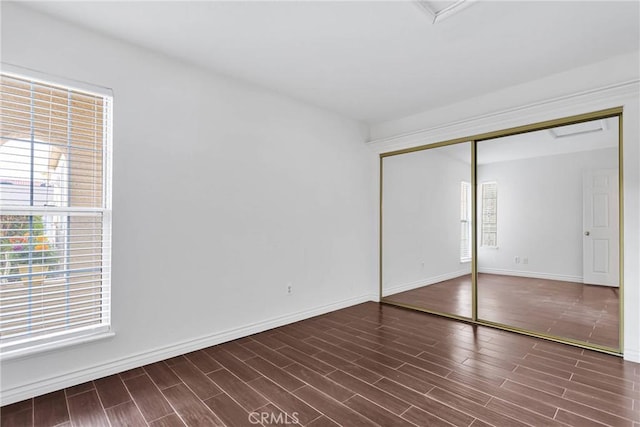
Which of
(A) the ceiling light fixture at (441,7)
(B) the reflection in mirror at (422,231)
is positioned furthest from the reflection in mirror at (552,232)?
(A) the ceiling light fixture at (441,7)

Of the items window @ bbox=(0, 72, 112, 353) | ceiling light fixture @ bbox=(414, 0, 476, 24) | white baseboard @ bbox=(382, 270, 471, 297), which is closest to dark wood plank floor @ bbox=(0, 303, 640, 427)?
window @ bbox=(0, 72, 112, 353)

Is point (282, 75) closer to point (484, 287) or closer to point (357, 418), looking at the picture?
point (357, 418)

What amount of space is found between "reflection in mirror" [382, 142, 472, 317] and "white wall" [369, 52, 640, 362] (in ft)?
1.79

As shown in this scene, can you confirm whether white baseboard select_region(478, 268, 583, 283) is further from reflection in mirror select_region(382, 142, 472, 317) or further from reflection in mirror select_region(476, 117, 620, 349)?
reflection in mirror select_region(382, 142, 472, 317)

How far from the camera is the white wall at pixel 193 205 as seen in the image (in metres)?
2.30

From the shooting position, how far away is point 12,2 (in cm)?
206

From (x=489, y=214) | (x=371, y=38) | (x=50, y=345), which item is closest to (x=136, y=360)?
(x=50, y=345)

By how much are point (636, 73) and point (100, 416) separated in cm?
477

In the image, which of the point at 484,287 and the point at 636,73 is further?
the point at 484,287

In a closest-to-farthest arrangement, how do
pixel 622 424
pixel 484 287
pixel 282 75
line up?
pixel 622 424, pixel 282 75, pixel 484 287

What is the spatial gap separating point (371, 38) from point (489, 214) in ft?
8.24

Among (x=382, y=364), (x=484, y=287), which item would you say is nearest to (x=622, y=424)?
(x=382, y=364)

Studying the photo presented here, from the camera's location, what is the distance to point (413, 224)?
4.72 metres

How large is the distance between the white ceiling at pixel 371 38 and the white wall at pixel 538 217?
1.01 m
